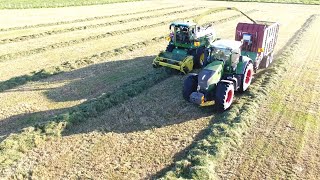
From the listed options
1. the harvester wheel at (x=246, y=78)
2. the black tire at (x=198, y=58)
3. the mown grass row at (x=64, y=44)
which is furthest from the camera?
the mown grass row at (x=64, y=44)

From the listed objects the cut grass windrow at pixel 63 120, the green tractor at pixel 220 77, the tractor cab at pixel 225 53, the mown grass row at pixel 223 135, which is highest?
the tractor cab at pixel 225 53

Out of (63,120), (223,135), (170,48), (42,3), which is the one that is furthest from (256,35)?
(42,3)

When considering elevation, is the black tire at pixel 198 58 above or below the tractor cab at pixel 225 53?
below

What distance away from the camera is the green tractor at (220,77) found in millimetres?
10906

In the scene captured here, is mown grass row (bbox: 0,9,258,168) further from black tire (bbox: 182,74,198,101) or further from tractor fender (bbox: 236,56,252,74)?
tractor fender (bbox: 236,56,252,74)

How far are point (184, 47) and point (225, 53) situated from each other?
4175 millimetres

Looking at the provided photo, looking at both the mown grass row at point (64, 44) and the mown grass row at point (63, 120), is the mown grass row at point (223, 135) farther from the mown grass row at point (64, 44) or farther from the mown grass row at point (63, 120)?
the mown grass row at point (64, 44)

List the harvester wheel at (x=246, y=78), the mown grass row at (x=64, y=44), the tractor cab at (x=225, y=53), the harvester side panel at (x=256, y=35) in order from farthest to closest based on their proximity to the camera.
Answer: the mown grass row at (x=64, y=44) → the harvester side panel at (x=256, y=35) → the harvester wheel at (x=246, y=78) → the tractor cab at (x=225, y=53)

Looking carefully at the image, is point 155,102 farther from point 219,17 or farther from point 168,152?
point 219,17

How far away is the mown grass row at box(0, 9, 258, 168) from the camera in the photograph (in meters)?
8.84

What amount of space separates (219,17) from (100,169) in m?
25.7

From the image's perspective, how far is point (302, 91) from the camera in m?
13.1

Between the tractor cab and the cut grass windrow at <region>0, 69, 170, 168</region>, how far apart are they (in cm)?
305

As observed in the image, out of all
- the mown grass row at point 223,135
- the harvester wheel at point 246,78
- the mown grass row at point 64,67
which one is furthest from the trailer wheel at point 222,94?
the mown grass row at point 64,67
